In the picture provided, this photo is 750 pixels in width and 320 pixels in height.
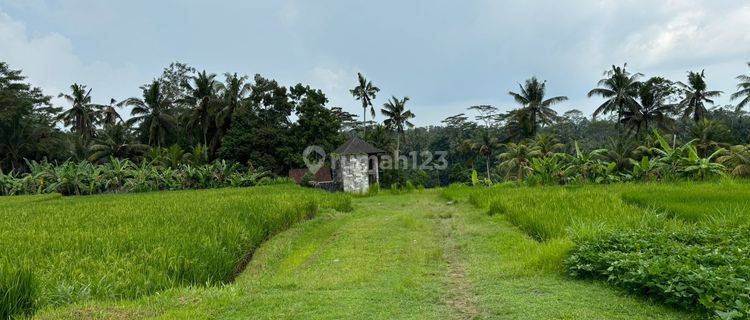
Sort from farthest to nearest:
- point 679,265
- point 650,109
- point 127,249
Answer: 1. point 650,109
2. point 127,249
3. point 679,265

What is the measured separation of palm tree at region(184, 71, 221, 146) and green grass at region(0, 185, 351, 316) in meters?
25.2

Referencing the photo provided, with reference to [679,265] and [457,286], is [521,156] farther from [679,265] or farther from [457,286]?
[679,265]

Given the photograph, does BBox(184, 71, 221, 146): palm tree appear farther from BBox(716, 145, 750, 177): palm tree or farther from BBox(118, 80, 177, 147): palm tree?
BBox(716, 145, 750, 177): palm tree

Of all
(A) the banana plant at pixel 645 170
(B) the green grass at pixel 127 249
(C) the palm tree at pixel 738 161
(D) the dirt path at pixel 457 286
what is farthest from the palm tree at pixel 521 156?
(D) the dirt path at pixel 457 286

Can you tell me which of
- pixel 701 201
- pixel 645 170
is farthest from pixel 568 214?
pixel 645 170

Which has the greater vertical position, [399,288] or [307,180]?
[307,180]

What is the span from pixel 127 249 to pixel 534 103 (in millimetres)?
32391

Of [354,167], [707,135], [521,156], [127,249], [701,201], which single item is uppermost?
[707,135]

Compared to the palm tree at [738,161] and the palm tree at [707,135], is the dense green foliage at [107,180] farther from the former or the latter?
the palm tree at [707,135]

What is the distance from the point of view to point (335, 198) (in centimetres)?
1409

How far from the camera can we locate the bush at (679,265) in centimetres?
325

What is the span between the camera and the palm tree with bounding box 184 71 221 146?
33938mm

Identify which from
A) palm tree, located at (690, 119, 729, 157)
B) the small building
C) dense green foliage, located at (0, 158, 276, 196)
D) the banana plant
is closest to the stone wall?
the small building

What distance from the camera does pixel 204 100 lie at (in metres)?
34.1
